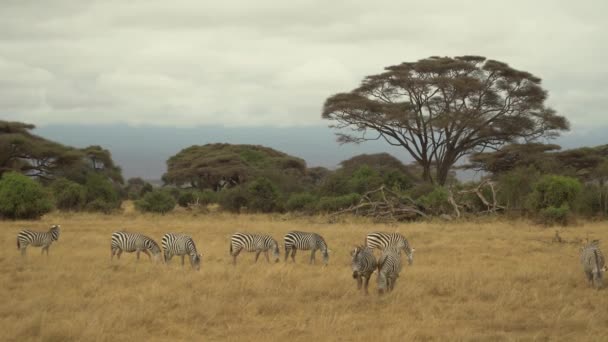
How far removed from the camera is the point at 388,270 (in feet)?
34.8

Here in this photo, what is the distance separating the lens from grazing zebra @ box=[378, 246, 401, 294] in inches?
412

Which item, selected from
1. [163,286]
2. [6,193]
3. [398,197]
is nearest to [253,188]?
[398,197]

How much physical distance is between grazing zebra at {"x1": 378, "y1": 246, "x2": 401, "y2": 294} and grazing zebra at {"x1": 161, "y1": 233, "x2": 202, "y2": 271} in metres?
4.27

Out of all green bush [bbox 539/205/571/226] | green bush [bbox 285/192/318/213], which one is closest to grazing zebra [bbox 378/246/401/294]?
green bush [bbox 539/205/571/226]

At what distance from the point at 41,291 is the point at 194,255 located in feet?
11.2

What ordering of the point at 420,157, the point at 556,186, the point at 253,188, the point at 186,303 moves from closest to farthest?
the point at 186,303 → the point at 556,186 → the point at 253,188 → the point at 420,157

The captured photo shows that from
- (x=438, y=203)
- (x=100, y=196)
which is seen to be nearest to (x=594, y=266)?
(x=438, y=203)

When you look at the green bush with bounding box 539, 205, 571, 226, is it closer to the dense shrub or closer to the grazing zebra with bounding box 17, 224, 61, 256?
the dense shrub

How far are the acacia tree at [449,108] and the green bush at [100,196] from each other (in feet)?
37.0

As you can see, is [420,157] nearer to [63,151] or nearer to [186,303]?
[63,151]

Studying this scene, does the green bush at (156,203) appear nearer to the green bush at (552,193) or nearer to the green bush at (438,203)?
the green bush at (438,203)

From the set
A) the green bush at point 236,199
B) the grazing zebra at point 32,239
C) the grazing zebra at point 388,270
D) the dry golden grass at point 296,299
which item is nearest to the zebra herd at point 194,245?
the grazing zebra at point 32,239

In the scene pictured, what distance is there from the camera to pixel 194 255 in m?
13.3

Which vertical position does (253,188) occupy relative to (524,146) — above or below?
below
